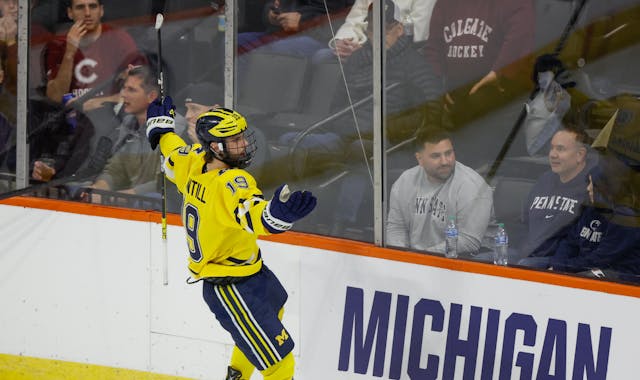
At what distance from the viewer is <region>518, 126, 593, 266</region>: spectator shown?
449 cm

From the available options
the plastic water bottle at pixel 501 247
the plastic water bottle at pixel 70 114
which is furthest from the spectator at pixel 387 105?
the plastic water bottle at pixel 70 114

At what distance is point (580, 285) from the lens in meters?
4.47

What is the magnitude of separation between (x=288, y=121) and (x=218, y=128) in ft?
1.99

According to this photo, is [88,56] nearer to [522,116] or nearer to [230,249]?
[230,249]

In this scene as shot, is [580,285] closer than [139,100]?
Yes

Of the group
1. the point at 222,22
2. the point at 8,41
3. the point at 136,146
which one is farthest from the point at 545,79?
the point at 8,41

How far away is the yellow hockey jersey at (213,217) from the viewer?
4539 mm

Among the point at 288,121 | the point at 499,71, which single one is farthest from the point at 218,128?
the point at 499,71

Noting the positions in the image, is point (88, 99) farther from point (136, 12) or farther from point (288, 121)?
point (288, 121)

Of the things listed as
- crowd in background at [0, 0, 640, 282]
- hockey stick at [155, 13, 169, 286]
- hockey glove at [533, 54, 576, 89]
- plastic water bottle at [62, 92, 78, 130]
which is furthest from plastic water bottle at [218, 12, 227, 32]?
hockey glove at [533, 54, 576, 89]

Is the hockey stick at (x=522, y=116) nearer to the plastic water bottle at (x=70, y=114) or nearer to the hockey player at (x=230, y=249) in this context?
the hockey player at (x=230, y=249)

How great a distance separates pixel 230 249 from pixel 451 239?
2.76ft

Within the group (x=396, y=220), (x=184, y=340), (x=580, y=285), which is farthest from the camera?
→ (x=184, y=340)

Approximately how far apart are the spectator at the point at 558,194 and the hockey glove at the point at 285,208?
3.05ft
